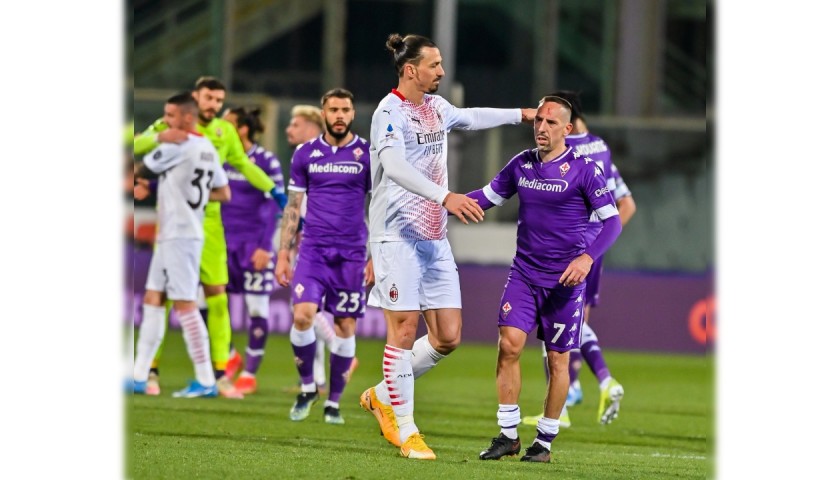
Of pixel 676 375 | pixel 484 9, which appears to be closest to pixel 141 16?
pixel 484 9

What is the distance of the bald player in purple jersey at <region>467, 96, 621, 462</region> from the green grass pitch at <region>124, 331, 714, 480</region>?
0.27 meters

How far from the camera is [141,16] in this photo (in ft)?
59.0

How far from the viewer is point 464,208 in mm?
5770

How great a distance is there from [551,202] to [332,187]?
212 centimetres

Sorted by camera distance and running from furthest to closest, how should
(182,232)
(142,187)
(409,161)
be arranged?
(182,232) → (142,187) → (409,161)

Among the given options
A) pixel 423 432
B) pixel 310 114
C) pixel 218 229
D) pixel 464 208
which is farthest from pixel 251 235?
pixel 464 208

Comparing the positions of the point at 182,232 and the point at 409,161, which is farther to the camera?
the point at 182,232

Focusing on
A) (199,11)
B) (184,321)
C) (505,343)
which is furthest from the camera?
(199,11)

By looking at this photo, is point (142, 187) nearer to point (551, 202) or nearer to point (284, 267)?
point (284, 267)

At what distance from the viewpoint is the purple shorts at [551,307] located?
21.1 ft

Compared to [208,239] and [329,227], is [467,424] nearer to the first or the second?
[329,227]

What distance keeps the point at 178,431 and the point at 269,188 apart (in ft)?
9.27

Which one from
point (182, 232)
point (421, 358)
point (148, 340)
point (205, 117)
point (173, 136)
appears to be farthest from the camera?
point (205, 117)

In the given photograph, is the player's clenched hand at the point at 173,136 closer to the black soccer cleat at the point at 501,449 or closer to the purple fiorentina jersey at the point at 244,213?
the purple fiorentina jersey at the point at 244,213
